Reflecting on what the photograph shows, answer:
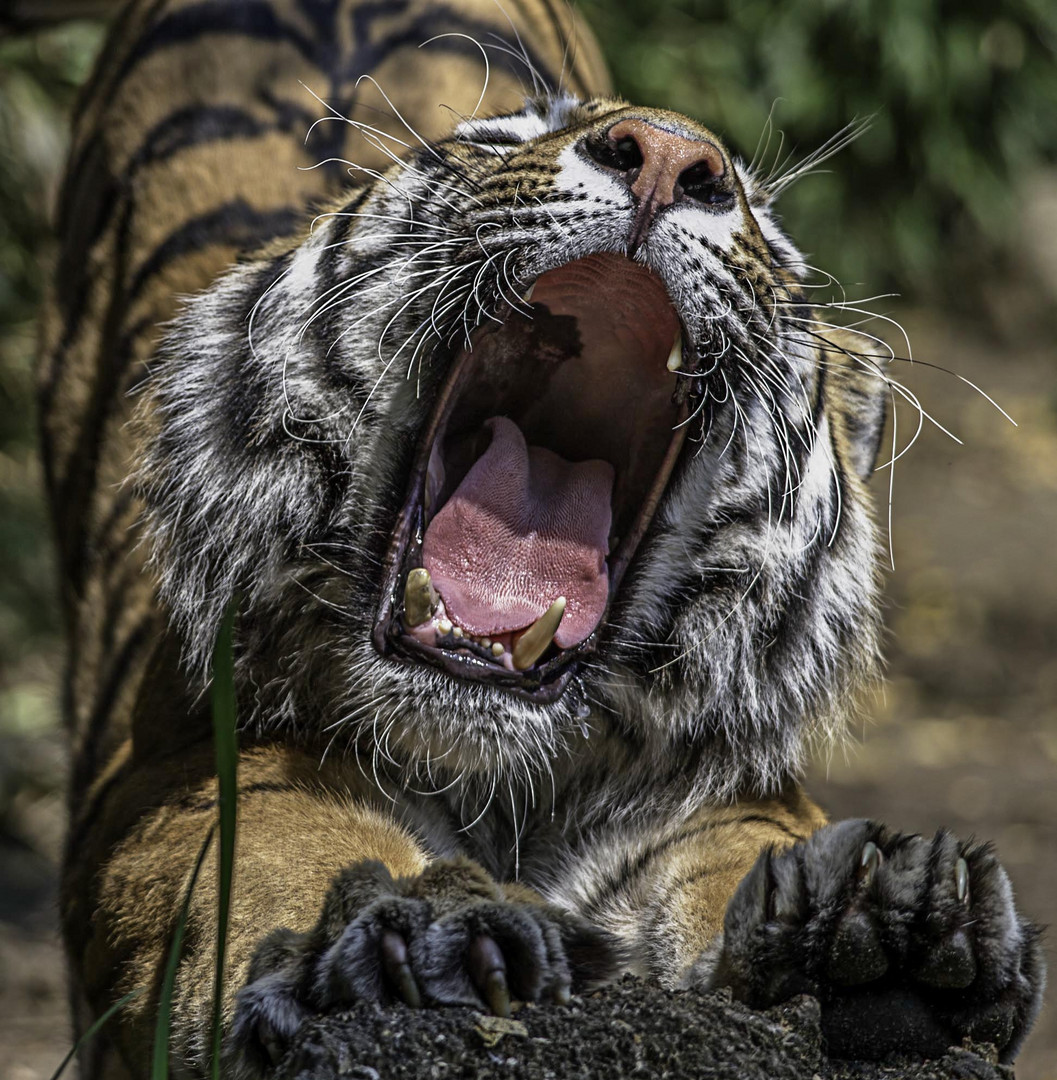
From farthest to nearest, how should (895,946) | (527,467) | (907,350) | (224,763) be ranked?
1. (907,350)
2. (527,467)
3. (895,946)
4. (224,763)

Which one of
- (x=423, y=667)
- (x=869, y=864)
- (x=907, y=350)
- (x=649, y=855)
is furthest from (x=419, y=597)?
(x=907, y=350)

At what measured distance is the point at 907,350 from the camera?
4629 millimetres

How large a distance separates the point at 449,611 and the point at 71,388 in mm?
1490

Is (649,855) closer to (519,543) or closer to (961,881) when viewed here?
(519,543)

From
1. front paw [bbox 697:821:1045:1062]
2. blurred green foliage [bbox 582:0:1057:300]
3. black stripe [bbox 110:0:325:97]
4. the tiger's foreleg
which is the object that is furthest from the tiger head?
blurred green foliage [bbox 582:0:1057:300]

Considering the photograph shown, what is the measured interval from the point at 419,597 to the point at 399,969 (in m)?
0.53

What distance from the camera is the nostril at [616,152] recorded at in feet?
5.19

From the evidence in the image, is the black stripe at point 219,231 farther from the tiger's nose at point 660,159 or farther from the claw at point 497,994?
the claw at point 497,994

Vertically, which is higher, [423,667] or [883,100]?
[883,100]

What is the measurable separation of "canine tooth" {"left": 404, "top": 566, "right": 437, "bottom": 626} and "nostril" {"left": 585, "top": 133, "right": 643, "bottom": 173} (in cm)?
50

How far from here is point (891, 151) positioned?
679cm

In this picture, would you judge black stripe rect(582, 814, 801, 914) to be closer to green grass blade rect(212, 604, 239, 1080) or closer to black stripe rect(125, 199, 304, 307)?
green grass blade rect(212, 604, 239, 1080)

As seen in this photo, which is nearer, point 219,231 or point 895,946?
point 895,946

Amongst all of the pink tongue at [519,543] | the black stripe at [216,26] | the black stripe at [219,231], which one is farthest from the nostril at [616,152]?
the black stripe at [216,26]
